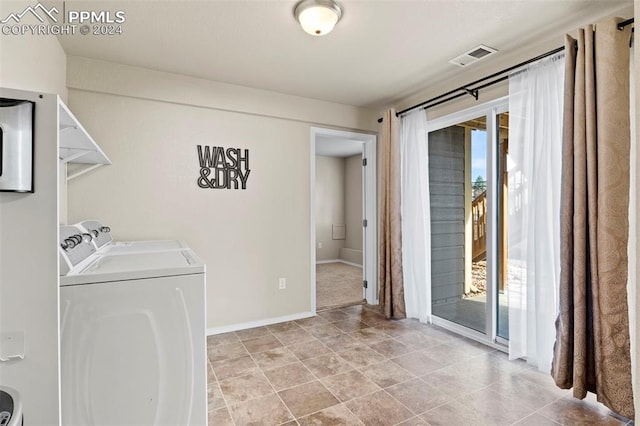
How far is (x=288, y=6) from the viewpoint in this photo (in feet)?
6.49

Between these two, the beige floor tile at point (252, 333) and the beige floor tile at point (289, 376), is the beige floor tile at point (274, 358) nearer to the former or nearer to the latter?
the beige floor tile at point (289, 376)

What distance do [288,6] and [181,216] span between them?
6.68 feet

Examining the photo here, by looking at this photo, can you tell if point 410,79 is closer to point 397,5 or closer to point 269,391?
point 397,5

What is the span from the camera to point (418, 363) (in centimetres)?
251

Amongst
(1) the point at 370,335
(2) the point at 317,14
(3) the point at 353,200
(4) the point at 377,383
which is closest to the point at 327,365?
(4) the point at 377,383

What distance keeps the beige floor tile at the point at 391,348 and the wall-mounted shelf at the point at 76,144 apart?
8.48ft

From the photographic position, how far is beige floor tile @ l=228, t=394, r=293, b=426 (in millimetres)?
1845

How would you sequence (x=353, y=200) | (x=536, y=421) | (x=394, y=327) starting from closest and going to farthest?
(x=536, y=421) → (x=394, y=327) → (x=353, y=200)

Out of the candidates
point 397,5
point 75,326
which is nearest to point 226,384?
point 75,326

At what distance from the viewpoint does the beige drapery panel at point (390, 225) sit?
3.50 metres

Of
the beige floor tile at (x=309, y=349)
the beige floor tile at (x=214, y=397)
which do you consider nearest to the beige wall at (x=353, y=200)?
the beige floor tile at (x=309, y=349)

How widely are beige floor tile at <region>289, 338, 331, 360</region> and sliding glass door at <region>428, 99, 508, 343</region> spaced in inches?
52.5

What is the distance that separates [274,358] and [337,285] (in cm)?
262

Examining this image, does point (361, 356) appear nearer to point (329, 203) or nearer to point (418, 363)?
point (418, 363)
